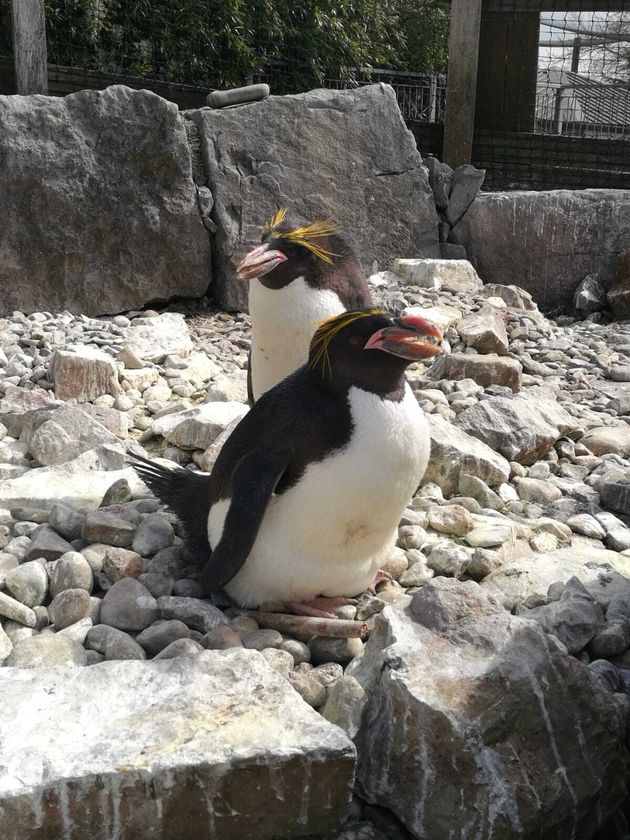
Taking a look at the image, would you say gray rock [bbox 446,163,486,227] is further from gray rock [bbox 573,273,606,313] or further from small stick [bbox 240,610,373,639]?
small stick [bbox 240,610,373,639]

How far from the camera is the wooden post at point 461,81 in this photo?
24.9ft

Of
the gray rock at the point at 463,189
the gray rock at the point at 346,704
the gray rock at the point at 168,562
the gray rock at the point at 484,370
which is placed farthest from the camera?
the gray rock at the point at 463,189

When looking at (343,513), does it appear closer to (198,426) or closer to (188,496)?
(188,496)

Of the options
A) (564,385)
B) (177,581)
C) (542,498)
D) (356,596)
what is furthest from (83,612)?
(564,385)

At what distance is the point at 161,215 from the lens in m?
6.60

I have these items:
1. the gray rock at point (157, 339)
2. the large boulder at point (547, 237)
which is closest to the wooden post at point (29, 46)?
the gray rock at point (157, 339)

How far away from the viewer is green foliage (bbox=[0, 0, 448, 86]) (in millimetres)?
9336

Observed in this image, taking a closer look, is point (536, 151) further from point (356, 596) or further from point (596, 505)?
point (356, 596)

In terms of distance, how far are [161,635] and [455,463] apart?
1514mm

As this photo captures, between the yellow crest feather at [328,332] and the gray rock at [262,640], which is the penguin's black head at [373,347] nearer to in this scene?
the yellow crest feather at [328,332]

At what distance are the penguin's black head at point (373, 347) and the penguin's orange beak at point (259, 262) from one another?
87 centimetres

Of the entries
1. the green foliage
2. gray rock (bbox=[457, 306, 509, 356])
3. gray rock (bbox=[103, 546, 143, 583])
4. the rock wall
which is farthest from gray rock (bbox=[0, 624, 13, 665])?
the green foliage

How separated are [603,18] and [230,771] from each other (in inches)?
289

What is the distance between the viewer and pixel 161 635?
7.82 ft
